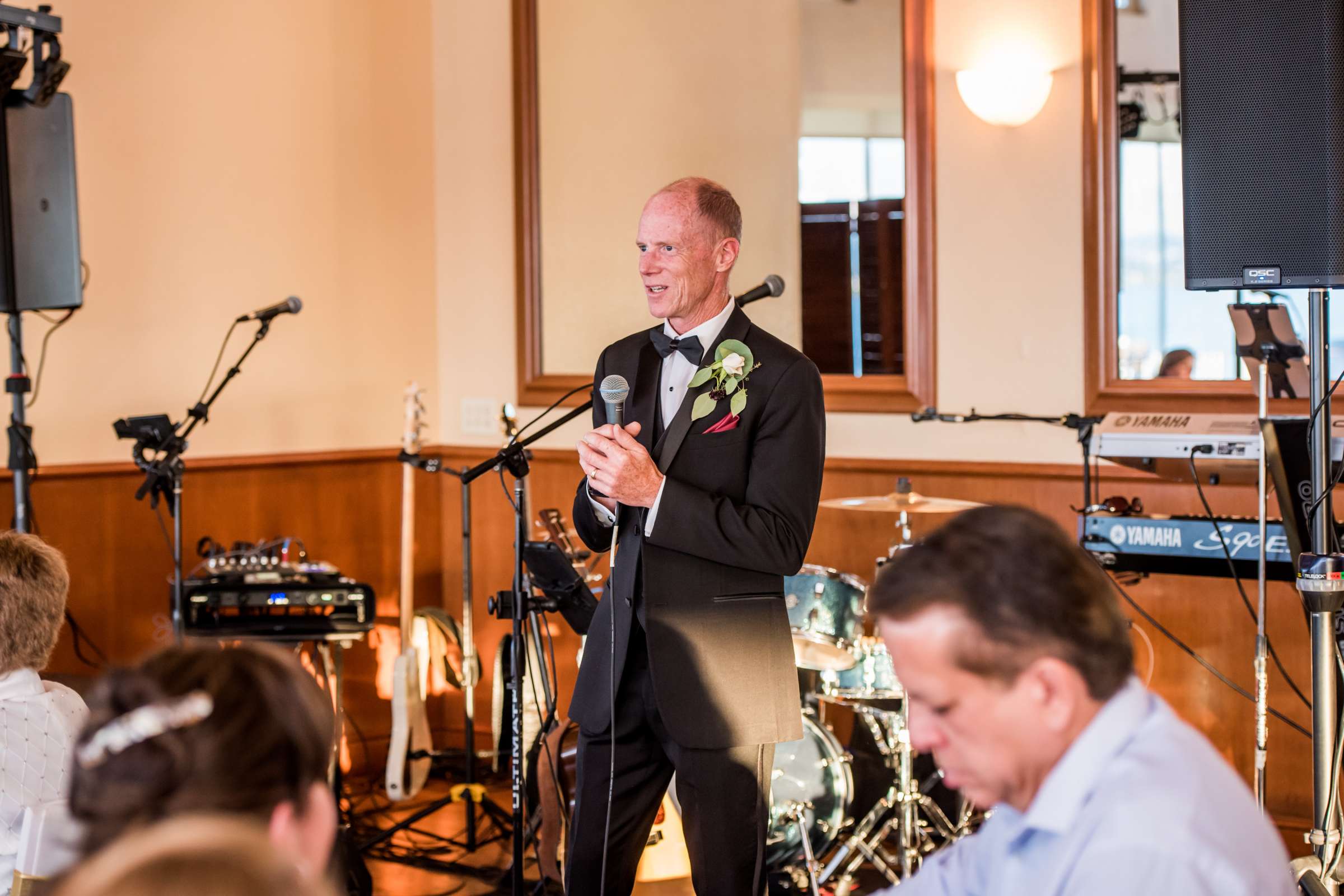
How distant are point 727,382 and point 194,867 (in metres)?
1.66

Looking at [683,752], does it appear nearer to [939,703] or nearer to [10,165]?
[939,703]

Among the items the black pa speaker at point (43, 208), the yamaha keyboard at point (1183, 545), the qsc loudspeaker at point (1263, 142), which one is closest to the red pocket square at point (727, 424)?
the qsc loudspeaker at point (1263, 142)

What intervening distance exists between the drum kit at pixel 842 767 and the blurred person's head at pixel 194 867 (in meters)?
2.76

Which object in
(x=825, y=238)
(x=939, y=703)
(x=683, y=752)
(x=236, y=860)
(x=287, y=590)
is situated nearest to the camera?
(x=236, y=860)

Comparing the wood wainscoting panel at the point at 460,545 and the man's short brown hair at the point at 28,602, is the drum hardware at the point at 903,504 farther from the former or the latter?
the man's short brown hair at the point at 28,602

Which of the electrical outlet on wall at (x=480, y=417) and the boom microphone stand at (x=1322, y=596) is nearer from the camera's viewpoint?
the boom microphone stand at (x=1322, y=596)

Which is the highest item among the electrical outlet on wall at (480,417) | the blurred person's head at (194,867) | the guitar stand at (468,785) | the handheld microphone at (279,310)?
the handheld microphone at (279,310)

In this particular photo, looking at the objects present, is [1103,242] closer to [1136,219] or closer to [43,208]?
[1136,219]

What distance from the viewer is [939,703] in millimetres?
1146

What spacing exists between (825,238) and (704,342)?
2.01 m

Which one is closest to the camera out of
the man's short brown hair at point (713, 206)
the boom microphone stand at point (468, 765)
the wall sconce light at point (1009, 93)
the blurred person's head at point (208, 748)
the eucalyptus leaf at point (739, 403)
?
the blurred person's head at point (208, 748)

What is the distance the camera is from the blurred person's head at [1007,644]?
112 cm

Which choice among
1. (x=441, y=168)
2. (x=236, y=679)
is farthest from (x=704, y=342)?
(x=441, y=168)

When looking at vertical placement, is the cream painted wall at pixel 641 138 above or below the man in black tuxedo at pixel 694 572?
above
